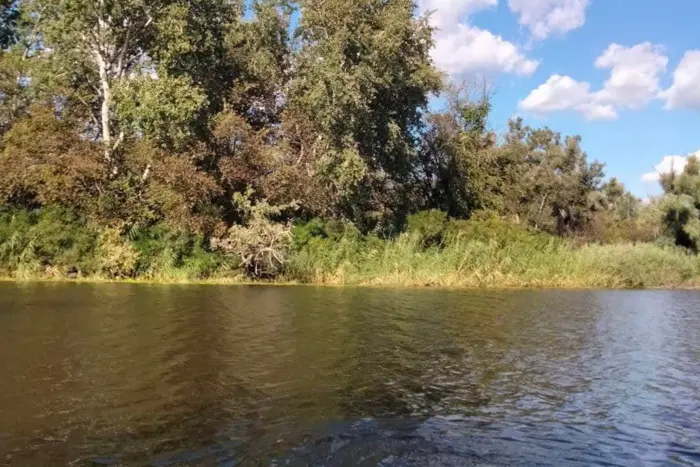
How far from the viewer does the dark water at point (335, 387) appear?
6594 mm

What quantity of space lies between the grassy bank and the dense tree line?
781 millimetres

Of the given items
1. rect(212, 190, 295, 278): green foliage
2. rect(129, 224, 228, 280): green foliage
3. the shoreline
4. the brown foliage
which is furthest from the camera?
rect(212, 190, 295, 278): green foliage

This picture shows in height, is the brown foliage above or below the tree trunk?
below

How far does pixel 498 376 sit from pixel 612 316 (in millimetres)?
9516

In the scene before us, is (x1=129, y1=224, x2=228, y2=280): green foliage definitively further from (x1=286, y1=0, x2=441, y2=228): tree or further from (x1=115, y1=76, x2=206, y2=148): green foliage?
(x1=286, y1=0, x2=441, y2=228): tree

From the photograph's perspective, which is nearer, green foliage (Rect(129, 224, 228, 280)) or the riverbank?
green foliage (Rect(129, 224, 228, 280))

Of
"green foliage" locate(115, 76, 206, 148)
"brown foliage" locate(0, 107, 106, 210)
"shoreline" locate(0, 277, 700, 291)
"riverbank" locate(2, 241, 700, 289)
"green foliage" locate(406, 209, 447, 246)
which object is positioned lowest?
"shoreline" locate(0, 277, 700, 291)

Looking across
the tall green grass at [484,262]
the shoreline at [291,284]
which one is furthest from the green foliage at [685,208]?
the shoreline at [291,284]

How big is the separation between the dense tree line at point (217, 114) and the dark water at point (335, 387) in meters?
9.43

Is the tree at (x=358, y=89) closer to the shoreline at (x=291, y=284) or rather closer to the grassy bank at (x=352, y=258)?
the grassy bank at (x=352, y=258)

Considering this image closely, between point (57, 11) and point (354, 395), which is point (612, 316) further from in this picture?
point (57, 11)

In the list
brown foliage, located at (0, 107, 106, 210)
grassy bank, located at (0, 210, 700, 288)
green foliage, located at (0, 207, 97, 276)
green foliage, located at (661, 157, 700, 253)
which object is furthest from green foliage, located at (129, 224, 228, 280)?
green foliage, located at (661, 157, 700, 253)

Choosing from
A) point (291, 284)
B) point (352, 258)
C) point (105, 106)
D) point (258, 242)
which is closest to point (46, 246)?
point (105, 106)

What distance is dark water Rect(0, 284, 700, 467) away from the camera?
6.59 meters
